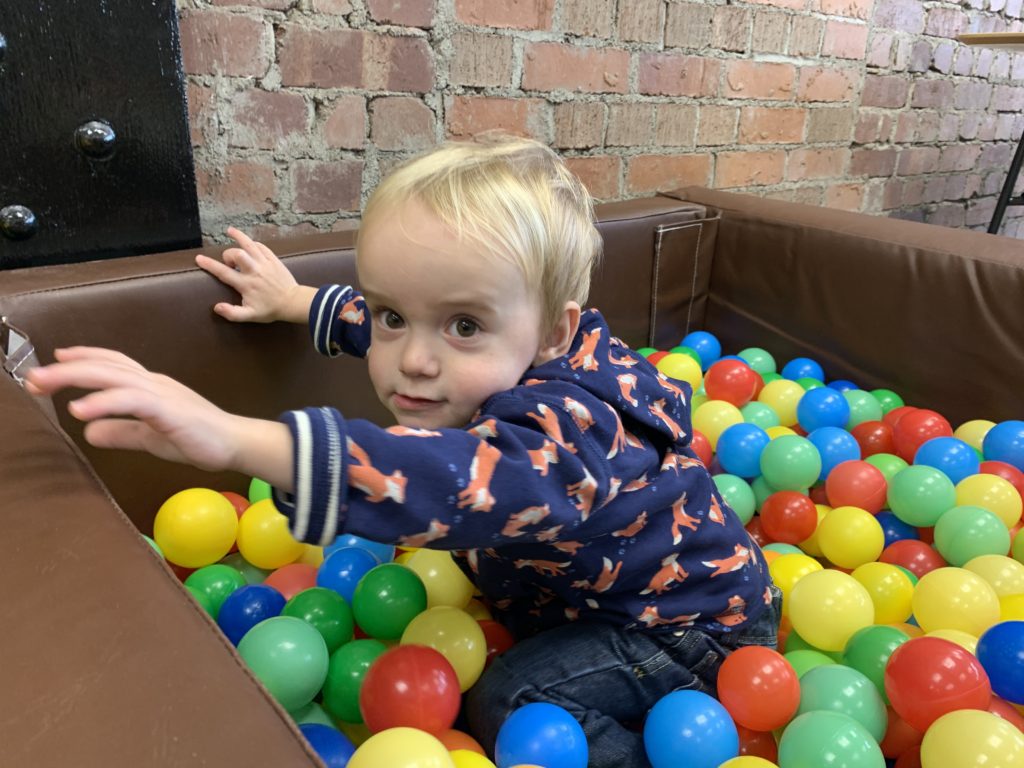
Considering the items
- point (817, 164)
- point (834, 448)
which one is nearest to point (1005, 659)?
point (834, 448)

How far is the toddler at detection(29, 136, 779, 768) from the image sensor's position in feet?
1.90

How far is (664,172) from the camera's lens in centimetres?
198

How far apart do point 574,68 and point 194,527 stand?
118cm

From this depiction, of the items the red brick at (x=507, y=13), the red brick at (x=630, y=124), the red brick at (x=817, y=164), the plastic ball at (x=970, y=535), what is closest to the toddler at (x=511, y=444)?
the plastic ball at (x=970, y=535)

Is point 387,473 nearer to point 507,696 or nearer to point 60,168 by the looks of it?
point 507,696

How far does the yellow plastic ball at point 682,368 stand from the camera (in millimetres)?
1584

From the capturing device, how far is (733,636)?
949mm

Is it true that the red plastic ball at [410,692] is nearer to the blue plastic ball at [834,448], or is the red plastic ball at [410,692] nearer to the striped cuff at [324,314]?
the striped cuff at [324,314]

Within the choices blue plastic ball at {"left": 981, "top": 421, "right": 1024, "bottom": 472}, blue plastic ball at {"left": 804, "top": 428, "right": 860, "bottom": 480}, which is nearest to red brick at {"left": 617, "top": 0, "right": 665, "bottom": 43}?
blue plastic ball at {"left": 804, "top": 428, "right": 860, "bottom": 480}

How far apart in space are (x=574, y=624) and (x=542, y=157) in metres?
0.51

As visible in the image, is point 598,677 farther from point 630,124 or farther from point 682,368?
point 630,124

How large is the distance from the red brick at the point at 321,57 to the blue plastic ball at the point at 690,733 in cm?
108

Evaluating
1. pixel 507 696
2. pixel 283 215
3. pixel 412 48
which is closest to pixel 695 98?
pixel 412 48

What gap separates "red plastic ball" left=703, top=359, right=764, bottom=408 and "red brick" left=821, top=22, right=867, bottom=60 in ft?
3.93
